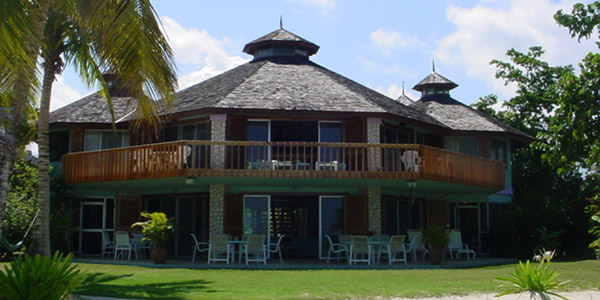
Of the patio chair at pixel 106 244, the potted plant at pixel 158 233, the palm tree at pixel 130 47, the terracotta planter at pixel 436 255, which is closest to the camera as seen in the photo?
the palm tree at pixel 130 47

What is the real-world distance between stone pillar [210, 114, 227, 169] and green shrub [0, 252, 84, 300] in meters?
10.9

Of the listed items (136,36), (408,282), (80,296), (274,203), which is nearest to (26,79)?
(136,36)

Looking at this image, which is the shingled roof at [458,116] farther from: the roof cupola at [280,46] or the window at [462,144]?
the roof cupola at [280,46]

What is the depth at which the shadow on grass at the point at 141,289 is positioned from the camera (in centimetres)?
1080

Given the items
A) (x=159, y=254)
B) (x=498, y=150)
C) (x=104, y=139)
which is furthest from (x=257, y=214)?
(x=498, y=150)

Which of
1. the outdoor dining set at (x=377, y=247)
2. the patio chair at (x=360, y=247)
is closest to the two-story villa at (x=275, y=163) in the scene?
the outdoor dining set at (x=377, y=247)

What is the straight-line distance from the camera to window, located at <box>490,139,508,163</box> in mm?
26659

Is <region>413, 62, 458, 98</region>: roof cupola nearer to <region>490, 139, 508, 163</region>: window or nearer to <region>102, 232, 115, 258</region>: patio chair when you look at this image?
<region>490, 139, 508, 163</region>: window

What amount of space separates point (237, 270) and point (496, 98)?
22.7 m

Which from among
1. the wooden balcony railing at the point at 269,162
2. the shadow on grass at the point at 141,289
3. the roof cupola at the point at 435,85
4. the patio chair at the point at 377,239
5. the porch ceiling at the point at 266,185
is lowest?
the shadow on grass at the point at 141,289

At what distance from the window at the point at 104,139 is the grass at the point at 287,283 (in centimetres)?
860

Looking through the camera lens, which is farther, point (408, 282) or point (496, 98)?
point (496, 98)

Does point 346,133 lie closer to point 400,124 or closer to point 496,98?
point 400,124

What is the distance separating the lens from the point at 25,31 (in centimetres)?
898
